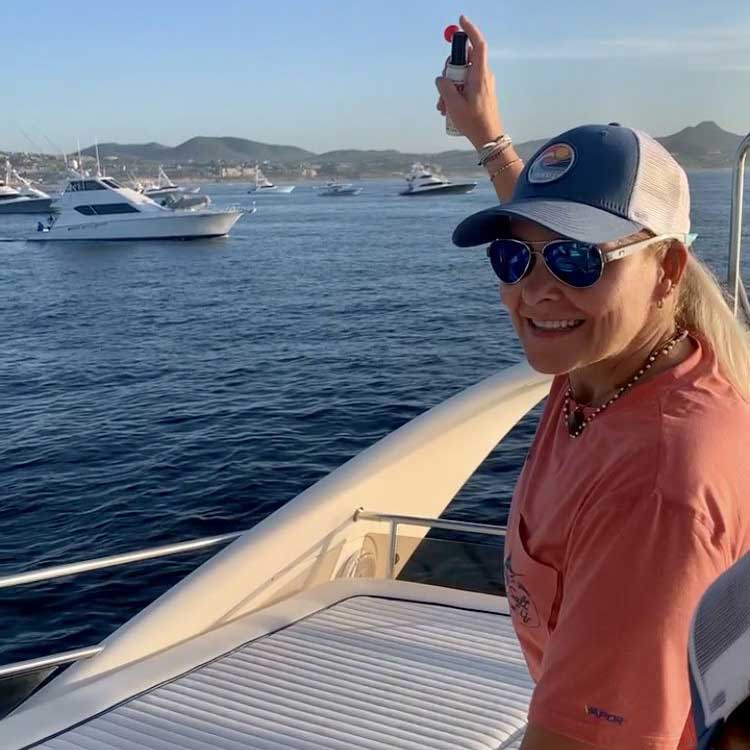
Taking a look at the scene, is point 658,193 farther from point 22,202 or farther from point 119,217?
point 22,202

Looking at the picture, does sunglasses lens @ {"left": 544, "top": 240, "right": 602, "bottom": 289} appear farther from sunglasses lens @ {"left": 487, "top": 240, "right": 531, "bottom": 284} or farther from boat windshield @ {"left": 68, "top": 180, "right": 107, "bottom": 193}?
boat windshield @ {"left": 68, "top": 180, "right": 107, "bottom": 193}

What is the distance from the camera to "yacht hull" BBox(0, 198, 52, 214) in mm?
80438

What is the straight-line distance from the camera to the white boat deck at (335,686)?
289 cm

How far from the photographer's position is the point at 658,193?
1.32 metres

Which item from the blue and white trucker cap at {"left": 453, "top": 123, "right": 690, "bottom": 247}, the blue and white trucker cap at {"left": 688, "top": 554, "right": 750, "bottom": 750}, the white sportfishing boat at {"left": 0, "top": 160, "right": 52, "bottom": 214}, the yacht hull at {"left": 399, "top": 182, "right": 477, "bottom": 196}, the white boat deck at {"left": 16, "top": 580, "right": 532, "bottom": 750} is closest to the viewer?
the blue and white trucker cap at {"left": 688, "top": 554, "right": 750, "bottom": 750}

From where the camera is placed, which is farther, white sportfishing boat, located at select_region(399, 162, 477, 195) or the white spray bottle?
white sportfishing boat, located at select_region(399, 162, 477, 195)

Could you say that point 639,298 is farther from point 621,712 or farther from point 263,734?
point 263,734

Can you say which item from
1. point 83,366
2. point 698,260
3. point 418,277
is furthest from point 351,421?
point 418,277

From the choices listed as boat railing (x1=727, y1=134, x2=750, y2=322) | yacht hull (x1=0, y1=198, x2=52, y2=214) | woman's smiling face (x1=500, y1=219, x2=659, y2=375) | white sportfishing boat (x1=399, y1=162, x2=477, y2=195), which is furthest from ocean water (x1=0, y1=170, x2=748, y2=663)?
white sportfishing boat (x1=399, y1=162, x2=477, y2=195)

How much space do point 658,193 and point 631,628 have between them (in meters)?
0.61

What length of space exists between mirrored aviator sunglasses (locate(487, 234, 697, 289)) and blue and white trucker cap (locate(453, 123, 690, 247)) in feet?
0.09

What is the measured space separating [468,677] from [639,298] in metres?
2.31

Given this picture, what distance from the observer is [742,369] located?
4.35ft

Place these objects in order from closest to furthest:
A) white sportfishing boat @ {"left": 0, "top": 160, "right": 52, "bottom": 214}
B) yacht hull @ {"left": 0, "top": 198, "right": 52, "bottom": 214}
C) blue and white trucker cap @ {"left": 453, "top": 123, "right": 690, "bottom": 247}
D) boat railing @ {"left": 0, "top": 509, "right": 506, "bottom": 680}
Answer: blue and white trucker cap @ {"left": 453, "top": 123, "right": 690, "bottom": 247}
boat railing @ {"left": 0, "top": 509, "right": 506, "bottom": 680}
yacht hull @ {"left": 0, "top": 198, "right": 52, "bottom": 214}
white sportfishing boat @ {"left": 0, "top": 160, "right": 52, "bottom": 214}
